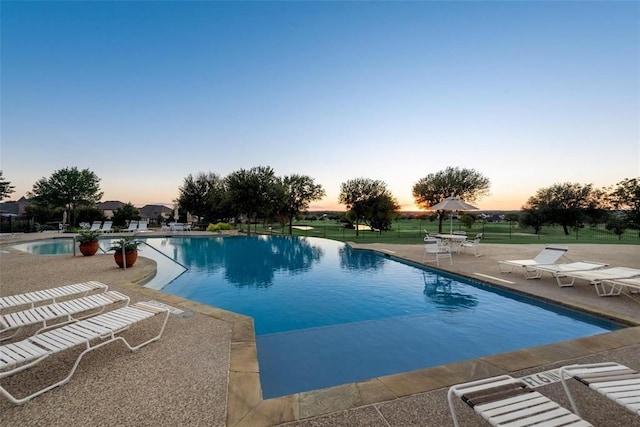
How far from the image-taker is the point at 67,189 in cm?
2959

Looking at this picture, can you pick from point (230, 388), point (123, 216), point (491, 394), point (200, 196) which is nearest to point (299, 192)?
point (200, 196)

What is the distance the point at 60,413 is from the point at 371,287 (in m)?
6.07

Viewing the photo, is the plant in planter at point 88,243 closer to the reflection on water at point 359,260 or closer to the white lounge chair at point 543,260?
the reflection on water at point 359,260

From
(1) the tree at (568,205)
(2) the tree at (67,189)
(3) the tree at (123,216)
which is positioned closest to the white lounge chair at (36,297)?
(3) the tree at (123,216)

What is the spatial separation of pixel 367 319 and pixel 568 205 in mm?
41239

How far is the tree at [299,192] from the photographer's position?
25453 mm

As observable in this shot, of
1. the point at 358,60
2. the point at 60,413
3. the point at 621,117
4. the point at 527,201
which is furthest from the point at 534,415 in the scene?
the point at 527,201

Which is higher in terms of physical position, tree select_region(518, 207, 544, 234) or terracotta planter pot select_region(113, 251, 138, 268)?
tree select_region(518, 207, 544, 234)

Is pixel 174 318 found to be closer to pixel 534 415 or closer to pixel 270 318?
pixel 270 318

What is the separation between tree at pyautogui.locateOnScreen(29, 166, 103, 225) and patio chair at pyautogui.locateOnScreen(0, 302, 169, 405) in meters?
35.2

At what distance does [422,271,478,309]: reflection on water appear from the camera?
596cm

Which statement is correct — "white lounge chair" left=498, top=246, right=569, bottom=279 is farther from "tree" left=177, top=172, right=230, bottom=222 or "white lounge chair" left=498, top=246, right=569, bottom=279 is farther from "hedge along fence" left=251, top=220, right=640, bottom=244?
"tree" left=177, top=172, right=230, bottom=222

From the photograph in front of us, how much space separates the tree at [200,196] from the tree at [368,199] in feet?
52.2

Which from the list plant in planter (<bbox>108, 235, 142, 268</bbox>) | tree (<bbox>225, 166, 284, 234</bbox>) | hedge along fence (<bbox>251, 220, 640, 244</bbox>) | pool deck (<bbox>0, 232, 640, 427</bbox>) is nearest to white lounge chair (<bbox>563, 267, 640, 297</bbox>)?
pool deck (<bbox>0, 232, 640, 427</bbox>)
